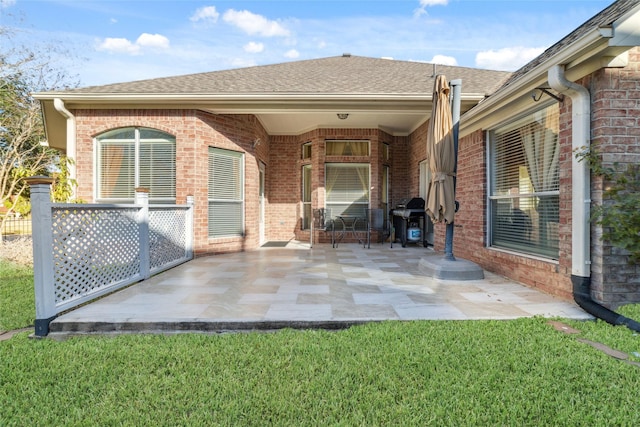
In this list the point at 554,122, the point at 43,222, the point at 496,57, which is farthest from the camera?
the point at 496,57

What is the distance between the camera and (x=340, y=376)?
193cm

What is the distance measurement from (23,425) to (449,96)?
515cm

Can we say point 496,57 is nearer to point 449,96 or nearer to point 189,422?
point 449,96

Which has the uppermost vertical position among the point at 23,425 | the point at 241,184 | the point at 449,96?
the point at 449,96

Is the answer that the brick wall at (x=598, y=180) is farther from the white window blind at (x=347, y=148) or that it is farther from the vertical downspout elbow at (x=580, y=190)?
the white window blind at (x=347, y=148)

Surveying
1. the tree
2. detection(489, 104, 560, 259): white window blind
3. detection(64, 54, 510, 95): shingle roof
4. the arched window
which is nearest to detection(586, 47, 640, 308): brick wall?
detection(489, 104, 560, 259): white window blind

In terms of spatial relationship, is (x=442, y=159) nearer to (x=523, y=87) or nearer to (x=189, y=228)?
(x=523, y=87)

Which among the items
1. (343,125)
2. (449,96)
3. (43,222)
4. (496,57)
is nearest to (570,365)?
(449,96)

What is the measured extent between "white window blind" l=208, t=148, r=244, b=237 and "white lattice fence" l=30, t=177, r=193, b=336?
139 centimetres

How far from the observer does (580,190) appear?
10.2 ft

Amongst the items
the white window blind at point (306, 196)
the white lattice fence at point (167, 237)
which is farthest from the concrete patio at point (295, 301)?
the white window blind at point (306, 196)

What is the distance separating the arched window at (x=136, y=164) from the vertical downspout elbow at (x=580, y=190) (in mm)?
6309

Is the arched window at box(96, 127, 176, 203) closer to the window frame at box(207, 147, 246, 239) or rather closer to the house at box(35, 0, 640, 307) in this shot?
the house at box(35, 0, 640, 307)

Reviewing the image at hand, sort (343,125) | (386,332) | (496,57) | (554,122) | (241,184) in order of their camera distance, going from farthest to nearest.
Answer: (496,57)
(343,125)
(241,184)
(554,122)
(386,332)
